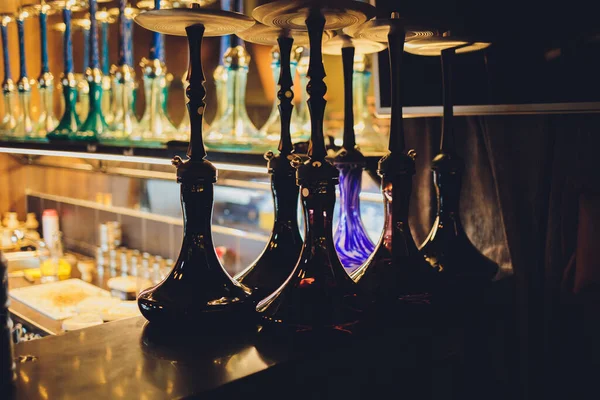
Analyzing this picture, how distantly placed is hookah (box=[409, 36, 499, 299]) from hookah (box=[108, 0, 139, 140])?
1.19 metres

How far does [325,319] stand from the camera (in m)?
0.70

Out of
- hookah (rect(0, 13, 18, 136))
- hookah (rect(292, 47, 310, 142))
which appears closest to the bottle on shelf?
hookah (rect(0, 13, 18, 136))

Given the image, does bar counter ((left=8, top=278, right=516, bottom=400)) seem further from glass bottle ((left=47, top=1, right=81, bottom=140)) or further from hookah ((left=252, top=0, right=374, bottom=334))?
glass bottle ((left=47, top=1, right=81, bottom=140))

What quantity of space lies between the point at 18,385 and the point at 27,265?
273cm

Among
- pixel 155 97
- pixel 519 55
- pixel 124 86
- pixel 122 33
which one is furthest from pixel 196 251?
pixel 122 33

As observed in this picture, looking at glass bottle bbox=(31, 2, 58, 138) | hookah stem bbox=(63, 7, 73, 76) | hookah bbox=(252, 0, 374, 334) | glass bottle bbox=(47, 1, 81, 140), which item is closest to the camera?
hookah bbox=(252, 0, 374, 334)

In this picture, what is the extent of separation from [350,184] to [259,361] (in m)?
0.43

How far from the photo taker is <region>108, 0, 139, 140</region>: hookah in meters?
1.93

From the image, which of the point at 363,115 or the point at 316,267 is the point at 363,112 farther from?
the point at 316,267

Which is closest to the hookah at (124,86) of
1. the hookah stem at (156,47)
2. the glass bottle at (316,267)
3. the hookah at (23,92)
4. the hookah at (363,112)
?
the hookah stem at (156,47)

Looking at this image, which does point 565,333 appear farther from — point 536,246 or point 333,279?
point 333,279

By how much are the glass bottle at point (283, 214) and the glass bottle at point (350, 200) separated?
14 cm

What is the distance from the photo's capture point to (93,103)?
203cm

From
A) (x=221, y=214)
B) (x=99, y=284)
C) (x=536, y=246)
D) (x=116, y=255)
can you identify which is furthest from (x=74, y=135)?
(x=536, y=246)
